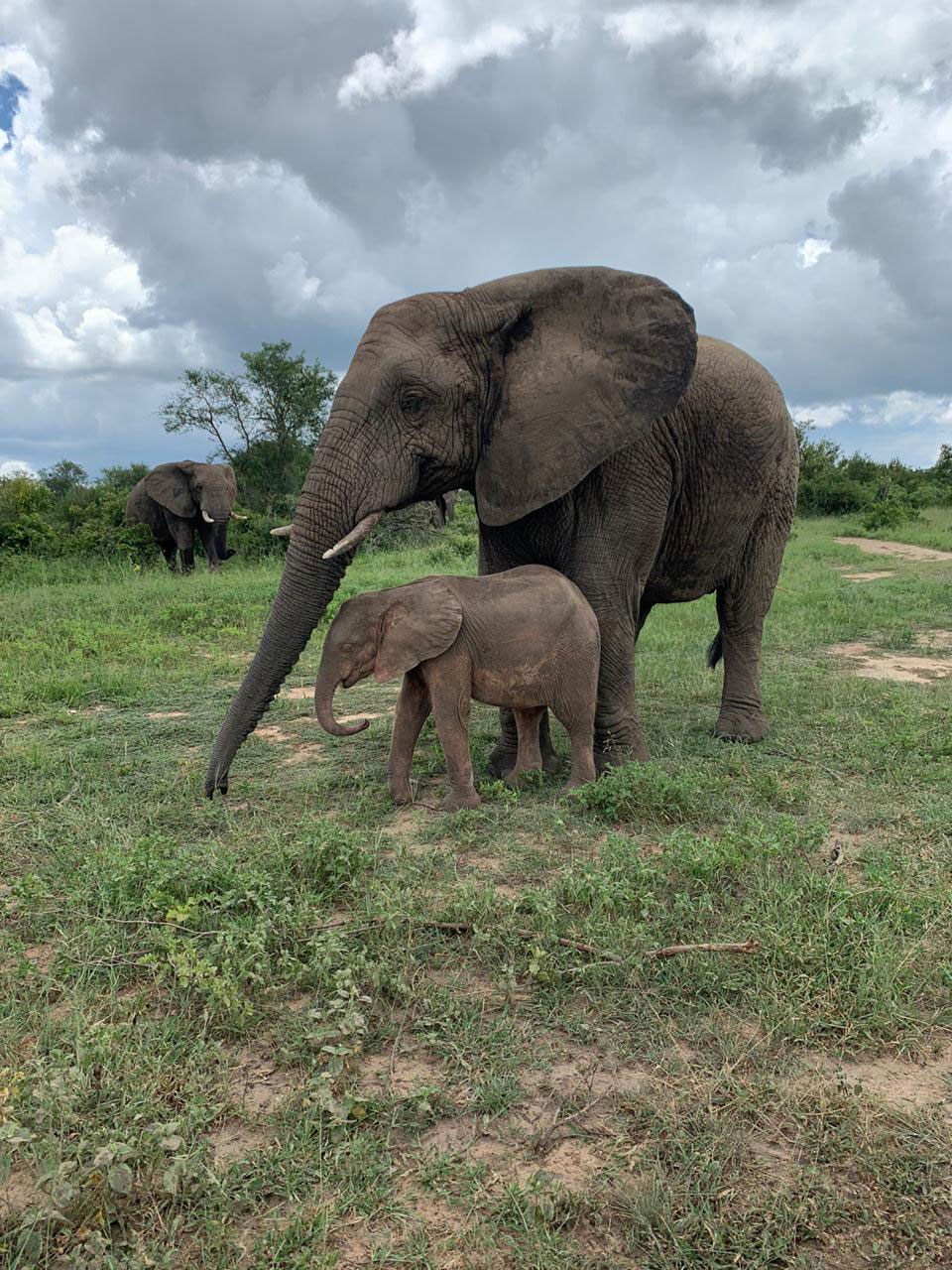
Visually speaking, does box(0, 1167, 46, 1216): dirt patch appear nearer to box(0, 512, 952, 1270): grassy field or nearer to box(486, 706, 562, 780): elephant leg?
box(0, 512, 952, 1270): grassy field

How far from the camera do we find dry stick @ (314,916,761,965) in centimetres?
308

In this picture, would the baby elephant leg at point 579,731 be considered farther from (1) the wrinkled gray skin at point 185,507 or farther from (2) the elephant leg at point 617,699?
(1) the wrinkled gray skin at point 185,507

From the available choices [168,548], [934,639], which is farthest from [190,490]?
[934,639]

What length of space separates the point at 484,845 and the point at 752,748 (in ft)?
8.31

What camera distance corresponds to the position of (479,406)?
4.92 metres

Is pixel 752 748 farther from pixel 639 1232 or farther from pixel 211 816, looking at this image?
pixel 639 1232

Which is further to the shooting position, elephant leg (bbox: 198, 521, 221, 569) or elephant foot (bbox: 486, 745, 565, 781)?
elephant leg (bbox: 198, 521, 221, 569)

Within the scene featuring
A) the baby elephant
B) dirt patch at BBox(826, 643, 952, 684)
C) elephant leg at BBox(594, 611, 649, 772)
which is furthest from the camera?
dirt patch at BBox(826, 643, 952, 684)

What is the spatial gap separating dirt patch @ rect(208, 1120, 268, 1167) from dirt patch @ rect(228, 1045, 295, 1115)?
5 cm

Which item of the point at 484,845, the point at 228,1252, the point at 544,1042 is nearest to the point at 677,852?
the point at 484,845

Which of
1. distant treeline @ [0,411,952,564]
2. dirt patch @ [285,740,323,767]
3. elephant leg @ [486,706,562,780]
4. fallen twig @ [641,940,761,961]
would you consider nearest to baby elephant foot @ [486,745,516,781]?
elephant leg @ [486,706,562,780]

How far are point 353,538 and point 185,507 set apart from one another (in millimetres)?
14514

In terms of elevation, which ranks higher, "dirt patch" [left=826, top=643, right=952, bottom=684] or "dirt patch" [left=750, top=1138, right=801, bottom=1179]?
"dirt patch" [left=826, top=643, right=952, bottom=684]

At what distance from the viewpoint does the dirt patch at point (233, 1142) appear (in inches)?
88.4
